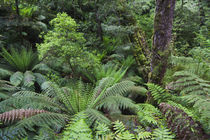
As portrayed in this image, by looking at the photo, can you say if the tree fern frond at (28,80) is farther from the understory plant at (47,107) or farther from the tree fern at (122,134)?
the tree fern at (122,134)

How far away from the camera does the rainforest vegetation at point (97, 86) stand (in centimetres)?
158

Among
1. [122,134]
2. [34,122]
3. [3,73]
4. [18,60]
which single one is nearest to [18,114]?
[34,122]

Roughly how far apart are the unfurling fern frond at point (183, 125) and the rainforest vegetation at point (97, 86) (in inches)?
0.4

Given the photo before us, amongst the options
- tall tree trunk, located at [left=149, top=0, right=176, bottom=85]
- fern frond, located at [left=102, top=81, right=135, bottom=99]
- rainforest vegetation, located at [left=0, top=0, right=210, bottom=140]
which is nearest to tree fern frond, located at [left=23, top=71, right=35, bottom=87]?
rainforest vegetation, located at [left=0, top=0, right=210, bottom=140]

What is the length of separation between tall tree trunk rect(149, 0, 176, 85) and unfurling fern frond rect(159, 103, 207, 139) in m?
0.84

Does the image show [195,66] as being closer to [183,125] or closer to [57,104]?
[183,125]

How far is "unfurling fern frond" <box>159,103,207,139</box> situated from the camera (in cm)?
150

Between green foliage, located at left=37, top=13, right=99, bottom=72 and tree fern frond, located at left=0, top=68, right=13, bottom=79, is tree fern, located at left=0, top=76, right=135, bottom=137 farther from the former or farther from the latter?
tree fern frond, located at left=0, top=68, right=13, bottom=79

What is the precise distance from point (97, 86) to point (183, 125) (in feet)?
4.99

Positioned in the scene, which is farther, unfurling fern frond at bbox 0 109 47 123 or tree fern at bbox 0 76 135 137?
tree fern at bbox 0 76 135 137

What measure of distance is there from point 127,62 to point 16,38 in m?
3.50

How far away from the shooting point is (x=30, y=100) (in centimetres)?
203

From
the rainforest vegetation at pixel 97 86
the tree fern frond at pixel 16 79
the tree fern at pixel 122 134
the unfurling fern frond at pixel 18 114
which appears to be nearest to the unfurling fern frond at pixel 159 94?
the rainforest vegetation at pixel 97 86

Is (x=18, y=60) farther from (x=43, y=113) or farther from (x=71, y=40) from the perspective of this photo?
(x=43, y=113)
